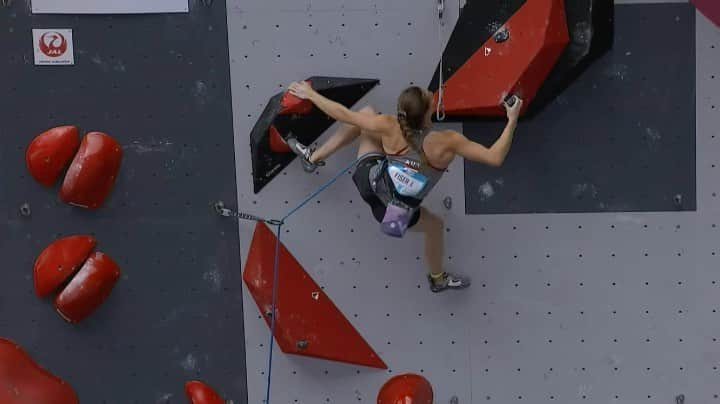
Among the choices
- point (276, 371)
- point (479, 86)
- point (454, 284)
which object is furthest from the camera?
point (276, 371)

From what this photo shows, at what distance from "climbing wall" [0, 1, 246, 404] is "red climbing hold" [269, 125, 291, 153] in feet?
0.48

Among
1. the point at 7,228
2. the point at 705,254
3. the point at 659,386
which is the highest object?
the point at 705,254

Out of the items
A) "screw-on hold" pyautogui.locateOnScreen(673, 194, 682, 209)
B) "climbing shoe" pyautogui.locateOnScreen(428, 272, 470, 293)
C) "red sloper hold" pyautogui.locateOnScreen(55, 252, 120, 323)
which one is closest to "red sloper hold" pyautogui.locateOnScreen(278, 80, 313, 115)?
"climbing shoe" pyautogui.locateOnScreen(428, 272, 470, 293)

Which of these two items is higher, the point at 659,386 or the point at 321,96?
the point at 321,96

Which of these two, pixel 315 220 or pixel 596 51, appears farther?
pixel 315 220

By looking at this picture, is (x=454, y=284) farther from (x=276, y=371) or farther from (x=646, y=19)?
(x=646, y=19)

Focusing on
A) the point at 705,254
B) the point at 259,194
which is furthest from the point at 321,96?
the point at 705,254

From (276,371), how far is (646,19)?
4.94 feet

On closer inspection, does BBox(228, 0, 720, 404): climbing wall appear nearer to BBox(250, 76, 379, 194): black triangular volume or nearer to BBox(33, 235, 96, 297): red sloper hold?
BBox(250, 76, 379, 194): black triangular volume

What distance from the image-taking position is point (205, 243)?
235cm

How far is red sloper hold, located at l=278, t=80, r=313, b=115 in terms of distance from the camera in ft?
7.05

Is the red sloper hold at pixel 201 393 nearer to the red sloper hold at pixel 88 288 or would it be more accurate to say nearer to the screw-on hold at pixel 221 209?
the red sloper hold at pixel 88 288

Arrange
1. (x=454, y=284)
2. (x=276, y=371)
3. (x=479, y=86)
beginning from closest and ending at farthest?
1. (x=479, y=86)
2. (x=454, y=284)
3. (x=276, y=371)

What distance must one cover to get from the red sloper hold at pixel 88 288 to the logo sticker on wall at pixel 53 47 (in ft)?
1.91
